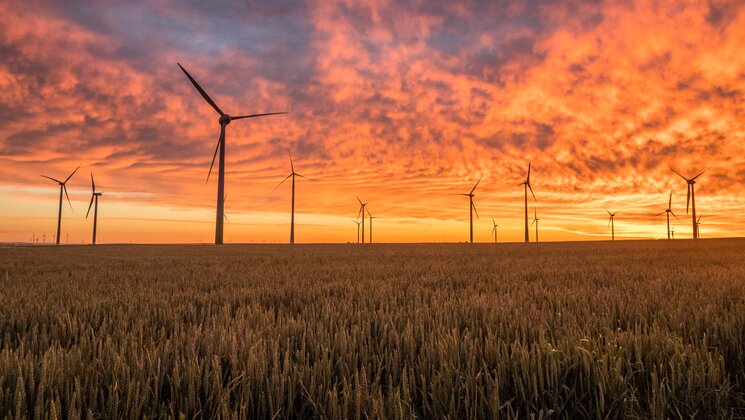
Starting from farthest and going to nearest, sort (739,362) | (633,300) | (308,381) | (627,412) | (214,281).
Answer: (214,281), (633,300), (739,362), (308,381), (627,412)

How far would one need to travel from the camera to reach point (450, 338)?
2984 mm

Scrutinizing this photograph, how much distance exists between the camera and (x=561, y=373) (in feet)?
8.31

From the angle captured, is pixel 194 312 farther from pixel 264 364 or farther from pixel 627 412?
pixel 627 412

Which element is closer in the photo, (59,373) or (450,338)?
(59,373)

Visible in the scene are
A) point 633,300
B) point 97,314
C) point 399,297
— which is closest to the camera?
point 97,314

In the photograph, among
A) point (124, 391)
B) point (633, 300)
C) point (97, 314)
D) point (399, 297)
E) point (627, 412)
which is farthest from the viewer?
point (399, 297)

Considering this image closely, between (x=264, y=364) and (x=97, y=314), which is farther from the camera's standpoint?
(x=97, y=314)

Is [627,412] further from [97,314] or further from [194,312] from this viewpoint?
[97,314]

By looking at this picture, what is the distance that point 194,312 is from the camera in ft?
16.2

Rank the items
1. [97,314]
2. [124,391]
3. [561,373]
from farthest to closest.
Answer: [97,314], [561,373], [124,391]

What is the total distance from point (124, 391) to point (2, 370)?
843 millimetres

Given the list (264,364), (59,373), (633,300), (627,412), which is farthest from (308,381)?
(633,300)

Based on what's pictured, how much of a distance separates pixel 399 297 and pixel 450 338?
3254 mm

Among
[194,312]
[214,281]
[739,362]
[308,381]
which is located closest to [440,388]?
[308,381]
